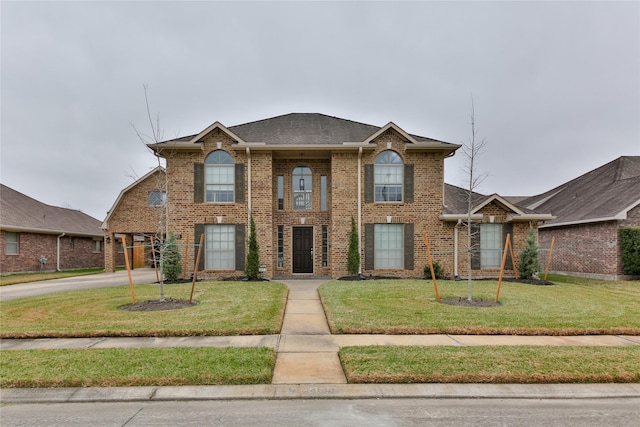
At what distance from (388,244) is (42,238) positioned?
65.0 feet

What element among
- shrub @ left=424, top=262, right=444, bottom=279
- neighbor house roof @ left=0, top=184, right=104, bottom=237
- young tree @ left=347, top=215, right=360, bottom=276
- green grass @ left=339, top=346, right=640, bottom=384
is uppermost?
neighbor house roof @ left=0, top=184, right=104, bottom=237

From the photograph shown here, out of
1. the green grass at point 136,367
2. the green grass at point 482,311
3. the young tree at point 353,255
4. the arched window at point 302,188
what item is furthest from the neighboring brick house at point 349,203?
the green grass at point 136,367

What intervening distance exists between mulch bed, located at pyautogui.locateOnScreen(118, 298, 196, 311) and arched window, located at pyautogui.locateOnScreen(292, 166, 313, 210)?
7.45 meters

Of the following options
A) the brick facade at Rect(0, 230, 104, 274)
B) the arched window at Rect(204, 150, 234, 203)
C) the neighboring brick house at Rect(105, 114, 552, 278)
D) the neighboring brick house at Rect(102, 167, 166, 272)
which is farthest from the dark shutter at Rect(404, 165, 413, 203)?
the brick facade at Rect(0, 230, 104, 274)

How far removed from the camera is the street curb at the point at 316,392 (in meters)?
4.15

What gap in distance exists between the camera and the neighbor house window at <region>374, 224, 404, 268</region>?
15.0 m

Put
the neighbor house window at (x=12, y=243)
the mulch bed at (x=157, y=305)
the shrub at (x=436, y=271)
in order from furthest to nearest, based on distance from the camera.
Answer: the neighbor house window at (x=12, y=243)
the shrub at (x=436, y=271)
the mulch bed at (x=157, y=305)

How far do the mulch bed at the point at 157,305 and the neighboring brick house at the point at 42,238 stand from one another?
A: 14330 mm

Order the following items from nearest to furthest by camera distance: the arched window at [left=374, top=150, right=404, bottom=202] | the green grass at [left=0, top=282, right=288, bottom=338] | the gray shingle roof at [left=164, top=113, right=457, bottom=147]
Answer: the green grass at [left=0, top=282, right=288, bottom=338], the arched window at [left=374, top=150, right=404, bottom=202], the gray shingle roof at [left=164, top=113, right=457, bottom=147]

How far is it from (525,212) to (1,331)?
664 inches

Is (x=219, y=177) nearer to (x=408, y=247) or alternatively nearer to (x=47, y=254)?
(x=408, y=247)

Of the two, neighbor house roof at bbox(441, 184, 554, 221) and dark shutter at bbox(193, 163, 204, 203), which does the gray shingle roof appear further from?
neighbor house roof at bbox(441, 184, 554, 221)

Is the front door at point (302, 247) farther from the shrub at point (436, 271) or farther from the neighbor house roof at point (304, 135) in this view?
the shrub at point (436, 271)

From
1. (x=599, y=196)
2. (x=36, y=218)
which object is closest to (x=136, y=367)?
(x=36, y=218)
